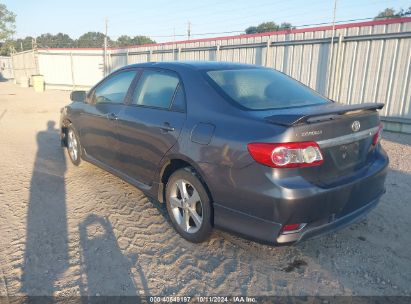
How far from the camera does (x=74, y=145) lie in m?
5.38

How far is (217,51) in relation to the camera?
1320cm

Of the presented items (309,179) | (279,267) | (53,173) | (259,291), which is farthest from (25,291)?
(53,173)

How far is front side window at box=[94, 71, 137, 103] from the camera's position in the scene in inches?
162

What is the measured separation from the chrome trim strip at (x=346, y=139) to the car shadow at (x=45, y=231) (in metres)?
2.25

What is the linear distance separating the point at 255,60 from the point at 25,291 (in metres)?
10.8

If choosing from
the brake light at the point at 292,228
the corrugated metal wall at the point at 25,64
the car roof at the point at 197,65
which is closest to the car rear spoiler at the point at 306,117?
the brake light at the point at 292,228

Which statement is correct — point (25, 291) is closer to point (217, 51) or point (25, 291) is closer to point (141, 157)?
point (141, 157)

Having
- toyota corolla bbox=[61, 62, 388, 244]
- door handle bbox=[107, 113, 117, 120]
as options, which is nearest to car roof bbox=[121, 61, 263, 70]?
toyota corolla bbox=[61, 62, 388, 244]

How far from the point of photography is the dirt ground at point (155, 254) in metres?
2.63

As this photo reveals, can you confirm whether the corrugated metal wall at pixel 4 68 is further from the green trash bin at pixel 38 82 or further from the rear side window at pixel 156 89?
the rear side window at pixel 156 89

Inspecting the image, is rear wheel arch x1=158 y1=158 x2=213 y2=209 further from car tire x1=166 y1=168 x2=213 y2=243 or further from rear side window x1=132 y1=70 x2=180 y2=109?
rear side window x1=132 y1=70 x2=180 y2=109

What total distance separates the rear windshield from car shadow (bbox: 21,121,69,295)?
2025mm

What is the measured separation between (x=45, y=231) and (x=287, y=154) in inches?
97.1

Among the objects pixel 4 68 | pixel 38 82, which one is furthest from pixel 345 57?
pixel 4 68
